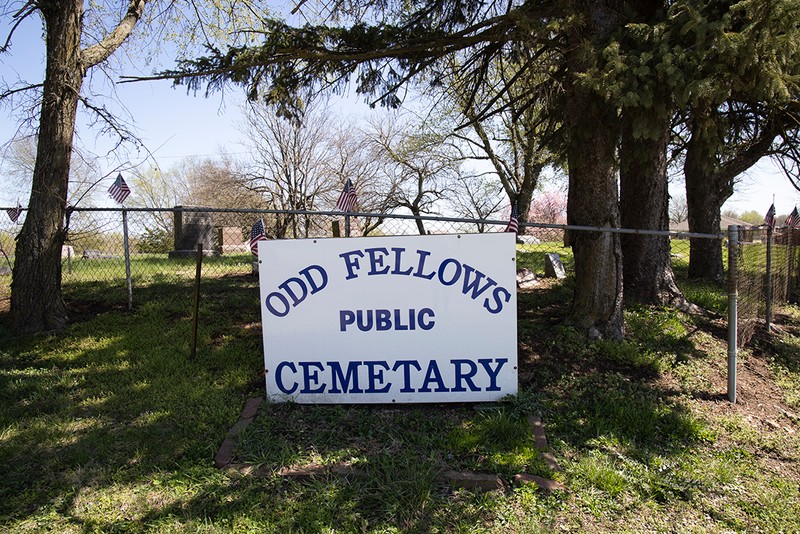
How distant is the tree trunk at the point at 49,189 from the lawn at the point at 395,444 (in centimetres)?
36

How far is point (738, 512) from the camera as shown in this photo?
2.83m

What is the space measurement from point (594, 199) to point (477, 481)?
10.6 ft

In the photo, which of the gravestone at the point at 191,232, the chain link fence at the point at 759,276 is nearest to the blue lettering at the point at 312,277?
the chain link fence at the point at 759,276

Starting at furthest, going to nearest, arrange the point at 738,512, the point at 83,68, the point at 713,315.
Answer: the point at 713,315, the point at 83,68, the point at 738,512

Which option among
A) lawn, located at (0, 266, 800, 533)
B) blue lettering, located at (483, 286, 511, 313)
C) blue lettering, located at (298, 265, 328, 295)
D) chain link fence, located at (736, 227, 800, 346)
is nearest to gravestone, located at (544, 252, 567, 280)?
chain link fence, located at (736, 227, 800, 346)

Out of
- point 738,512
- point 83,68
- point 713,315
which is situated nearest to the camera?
point 738,512

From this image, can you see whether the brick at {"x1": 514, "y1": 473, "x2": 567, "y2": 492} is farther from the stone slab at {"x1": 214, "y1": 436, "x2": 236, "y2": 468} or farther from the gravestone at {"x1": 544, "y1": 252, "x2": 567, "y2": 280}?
the gravestone at {"x1": 544, "y1": 252, "x2": 567, "y2": 280}

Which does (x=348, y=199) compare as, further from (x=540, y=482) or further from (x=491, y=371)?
(x=540, y=482)

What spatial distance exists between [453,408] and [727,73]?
326 cm

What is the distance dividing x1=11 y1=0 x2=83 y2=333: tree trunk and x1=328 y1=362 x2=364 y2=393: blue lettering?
12.2 ft

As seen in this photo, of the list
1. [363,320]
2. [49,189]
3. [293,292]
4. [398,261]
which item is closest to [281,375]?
[293,292]

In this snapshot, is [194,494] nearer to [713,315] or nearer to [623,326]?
[623,326]

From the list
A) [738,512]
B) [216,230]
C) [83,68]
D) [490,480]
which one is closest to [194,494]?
[490,480]

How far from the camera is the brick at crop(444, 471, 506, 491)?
2943mm
